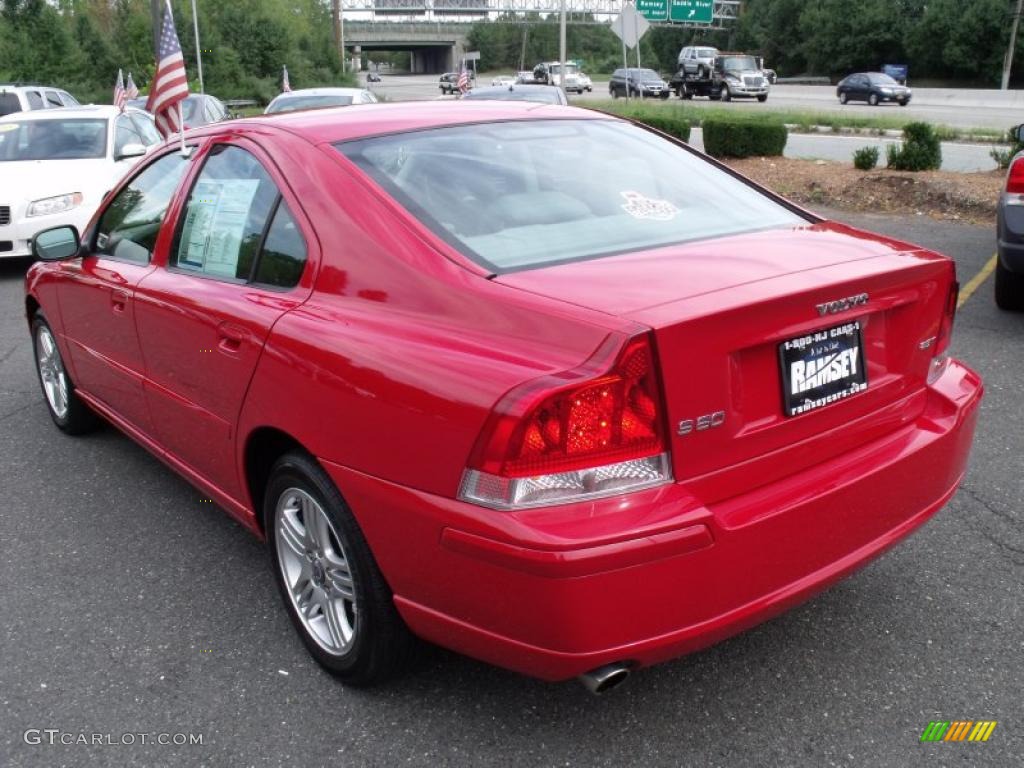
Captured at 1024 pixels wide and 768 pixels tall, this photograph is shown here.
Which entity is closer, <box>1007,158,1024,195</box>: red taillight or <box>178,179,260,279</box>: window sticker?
<box>178,179,260,279</box>: window sticker

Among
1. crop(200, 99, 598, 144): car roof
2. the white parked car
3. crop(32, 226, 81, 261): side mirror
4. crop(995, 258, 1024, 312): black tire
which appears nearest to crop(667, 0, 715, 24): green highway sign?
the white parked car

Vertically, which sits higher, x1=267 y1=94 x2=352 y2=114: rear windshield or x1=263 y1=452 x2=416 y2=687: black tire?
x1=267 y1=94 x2=352 y2=114: rear windshield

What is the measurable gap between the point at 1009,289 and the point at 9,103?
19.7 metres

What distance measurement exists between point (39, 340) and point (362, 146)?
3.05m

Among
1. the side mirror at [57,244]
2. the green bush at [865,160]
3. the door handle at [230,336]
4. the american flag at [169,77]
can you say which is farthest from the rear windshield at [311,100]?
the door handle at [230,336]

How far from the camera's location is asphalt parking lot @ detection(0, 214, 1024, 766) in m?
2.64

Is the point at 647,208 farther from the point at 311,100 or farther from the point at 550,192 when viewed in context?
the point at 311,100

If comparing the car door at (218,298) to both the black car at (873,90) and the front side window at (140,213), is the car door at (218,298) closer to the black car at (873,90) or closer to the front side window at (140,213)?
the front side window at (140,213)

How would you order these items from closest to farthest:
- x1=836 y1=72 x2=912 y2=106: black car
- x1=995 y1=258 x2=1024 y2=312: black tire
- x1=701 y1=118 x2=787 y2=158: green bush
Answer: x1=995 y1=258 x2=1024 y2=312: black tire < x1=701 y1=118 x2=787 y2=158: green bush < x1=836 y1=72 x2=912 y2=106: black car

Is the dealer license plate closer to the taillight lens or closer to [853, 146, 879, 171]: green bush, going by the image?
the taillight lens

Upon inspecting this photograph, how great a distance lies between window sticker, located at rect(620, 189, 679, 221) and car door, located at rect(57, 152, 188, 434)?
171 cm

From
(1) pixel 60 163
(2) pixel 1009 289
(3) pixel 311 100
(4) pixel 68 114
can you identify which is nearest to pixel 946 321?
(2) pixel 1009 289

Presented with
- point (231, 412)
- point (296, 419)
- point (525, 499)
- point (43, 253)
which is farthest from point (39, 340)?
point (525, 499)

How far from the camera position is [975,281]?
822 centimetres
